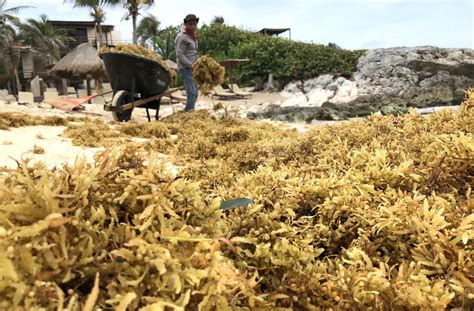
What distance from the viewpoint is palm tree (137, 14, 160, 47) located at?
140ft

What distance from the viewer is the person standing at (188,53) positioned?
9.38 m

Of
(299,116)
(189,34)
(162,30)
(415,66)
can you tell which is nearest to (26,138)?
(189,34)

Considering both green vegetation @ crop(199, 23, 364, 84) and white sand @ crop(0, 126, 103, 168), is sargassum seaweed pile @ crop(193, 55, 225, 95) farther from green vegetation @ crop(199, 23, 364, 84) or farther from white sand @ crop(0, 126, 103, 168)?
green vegetation @ crop(199, 23, 364, 84)

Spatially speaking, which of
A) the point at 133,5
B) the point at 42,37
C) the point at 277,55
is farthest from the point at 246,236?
the point at 42,37

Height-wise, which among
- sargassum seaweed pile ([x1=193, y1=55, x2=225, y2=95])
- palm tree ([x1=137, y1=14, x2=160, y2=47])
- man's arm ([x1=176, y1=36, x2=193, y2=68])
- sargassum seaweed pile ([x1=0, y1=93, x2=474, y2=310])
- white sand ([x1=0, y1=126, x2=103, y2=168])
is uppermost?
palm tree ([x1=137, y1=14, x2=160, y2=47])

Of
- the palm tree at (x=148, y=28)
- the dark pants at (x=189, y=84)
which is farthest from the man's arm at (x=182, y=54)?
the palm tree at (x=148, y=28)

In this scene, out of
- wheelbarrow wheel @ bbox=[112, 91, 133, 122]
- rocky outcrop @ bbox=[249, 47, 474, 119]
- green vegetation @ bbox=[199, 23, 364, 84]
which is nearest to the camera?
wheelbarrow wheel @ bbox=[112, 91, 133, 122]

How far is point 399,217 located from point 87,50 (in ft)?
73.6

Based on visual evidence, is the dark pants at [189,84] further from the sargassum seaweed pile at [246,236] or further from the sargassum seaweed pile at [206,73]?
the sargassum seaweed pile at [246,236]

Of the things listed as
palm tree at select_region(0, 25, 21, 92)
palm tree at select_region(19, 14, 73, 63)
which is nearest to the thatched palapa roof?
palm tree at select_region(0, 25, 21, 92)

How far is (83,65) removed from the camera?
68.8ft

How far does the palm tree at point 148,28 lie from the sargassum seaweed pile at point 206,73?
117 ft

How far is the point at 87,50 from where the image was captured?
855 inches

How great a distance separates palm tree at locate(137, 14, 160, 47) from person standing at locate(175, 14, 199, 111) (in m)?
35.5
